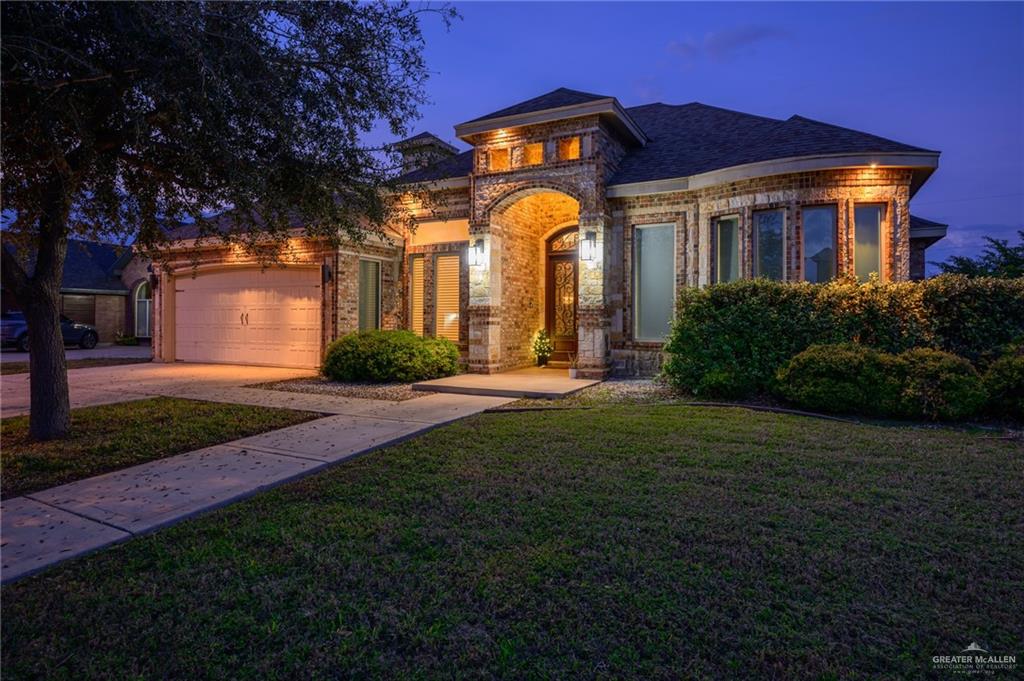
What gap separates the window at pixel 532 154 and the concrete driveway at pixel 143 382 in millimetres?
6987

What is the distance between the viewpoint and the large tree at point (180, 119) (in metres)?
4.39

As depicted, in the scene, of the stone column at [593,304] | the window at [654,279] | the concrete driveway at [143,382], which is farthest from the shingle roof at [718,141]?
the concrete driveway at [143,382]

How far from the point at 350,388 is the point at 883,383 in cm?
845

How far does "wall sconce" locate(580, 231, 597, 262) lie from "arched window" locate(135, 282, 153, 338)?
23.1 metres

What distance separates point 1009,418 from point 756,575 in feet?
21.5

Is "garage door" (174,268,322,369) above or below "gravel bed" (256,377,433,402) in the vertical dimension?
above

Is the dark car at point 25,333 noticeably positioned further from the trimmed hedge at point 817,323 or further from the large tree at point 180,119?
the trimmed hedge at point 817,323

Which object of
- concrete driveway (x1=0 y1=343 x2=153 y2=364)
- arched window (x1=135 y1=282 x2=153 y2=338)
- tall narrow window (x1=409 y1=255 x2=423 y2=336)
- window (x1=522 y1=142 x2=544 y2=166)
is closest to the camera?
window (x1=522 y1=142 x2=544 y2=166)

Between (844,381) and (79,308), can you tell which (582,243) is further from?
(79,308)

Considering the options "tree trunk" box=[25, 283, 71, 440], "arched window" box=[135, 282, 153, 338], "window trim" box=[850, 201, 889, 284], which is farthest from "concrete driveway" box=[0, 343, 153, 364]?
"window trim" box=[850, 201, 889, 284]

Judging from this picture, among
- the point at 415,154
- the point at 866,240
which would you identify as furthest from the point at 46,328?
the point at 866,240

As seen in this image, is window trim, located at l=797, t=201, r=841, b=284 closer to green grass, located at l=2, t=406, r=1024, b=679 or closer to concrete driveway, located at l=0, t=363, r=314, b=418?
green grass, located at l=2, t=406, r=1024, b=679

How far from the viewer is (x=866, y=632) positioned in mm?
2299

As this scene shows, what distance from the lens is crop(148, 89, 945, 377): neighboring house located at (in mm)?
9664
